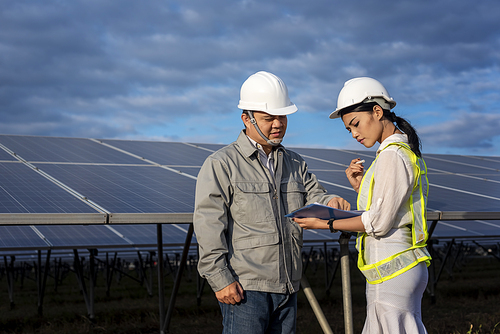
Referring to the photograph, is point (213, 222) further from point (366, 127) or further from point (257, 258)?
point (366, 127)

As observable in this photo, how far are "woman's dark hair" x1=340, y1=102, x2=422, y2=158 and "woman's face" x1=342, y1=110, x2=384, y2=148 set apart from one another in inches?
1.2

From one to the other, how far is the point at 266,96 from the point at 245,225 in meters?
0.87

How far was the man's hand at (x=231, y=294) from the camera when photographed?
275 cm

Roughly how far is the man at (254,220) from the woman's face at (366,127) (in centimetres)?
45

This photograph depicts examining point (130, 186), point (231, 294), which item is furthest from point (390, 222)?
point (130, 186)

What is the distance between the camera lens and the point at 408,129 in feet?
9.50

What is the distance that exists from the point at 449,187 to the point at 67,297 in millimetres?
12551

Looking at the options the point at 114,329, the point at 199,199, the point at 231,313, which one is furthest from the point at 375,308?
the point at 114,329

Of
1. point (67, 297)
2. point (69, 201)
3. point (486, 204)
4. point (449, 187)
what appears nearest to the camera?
point (69, 201)

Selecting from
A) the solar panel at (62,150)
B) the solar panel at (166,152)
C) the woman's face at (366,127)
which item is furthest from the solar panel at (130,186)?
the woman's face at (366,127)

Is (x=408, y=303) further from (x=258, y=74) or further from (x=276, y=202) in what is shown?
(x=258, y=74)

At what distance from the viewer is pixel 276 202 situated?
3.07 meters

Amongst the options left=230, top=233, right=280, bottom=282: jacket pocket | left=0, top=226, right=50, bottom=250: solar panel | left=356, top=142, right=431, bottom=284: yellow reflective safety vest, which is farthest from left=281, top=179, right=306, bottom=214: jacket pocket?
left=0, top=226, right=50, bottom=250: solar panel

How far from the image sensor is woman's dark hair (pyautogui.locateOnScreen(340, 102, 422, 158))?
111 inches
